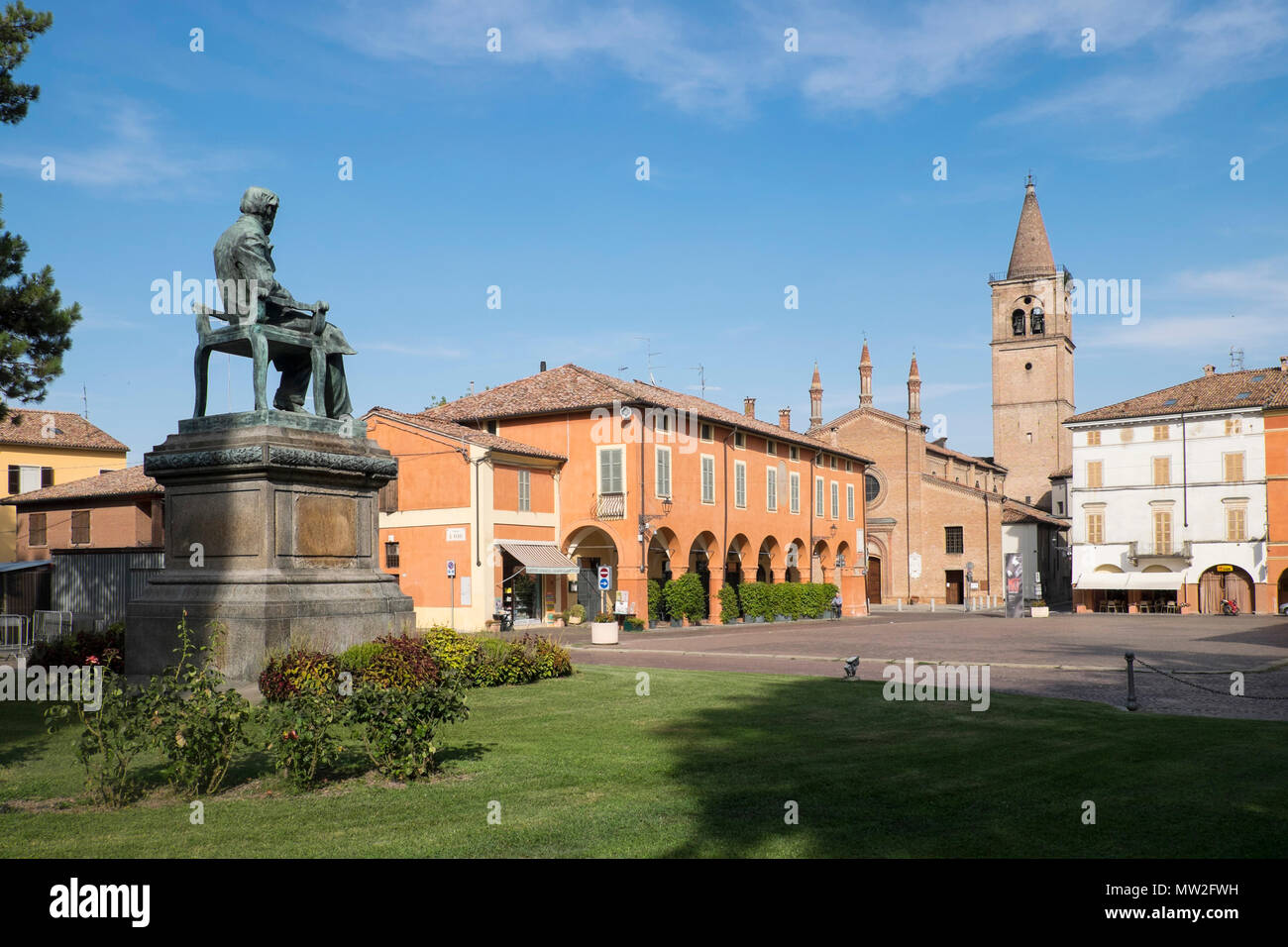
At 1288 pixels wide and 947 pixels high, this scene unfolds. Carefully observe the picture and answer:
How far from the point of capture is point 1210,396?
54938 millimetres

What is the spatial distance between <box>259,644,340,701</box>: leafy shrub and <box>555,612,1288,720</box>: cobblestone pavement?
946 cm

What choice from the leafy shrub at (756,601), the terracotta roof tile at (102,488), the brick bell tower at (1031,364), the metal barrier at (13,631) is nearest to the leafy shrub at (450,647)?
the metal barrier at (13,631)

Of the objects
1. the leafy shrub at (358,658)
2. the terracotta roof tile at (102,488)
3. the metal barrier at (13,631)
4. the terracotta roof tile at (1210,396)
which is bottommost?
the metal barrier at (13,631)

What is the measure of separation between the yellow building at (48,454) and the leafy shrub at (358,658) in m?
46.3

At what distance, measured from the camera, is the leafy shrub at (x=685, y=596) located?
1594 inches

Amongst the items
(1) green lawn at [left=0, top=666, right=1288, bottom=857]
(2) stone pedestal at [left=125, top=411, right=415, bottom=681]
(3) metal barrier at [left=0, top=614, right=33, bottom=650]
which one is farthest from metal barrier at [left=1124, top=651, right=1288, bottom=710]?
(3) metal barrier at [left=0, top=614, right=33, bottom=650]

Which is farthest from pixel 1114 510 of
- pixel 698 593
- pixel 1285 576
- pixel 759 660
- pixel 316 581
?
pixel 316 581

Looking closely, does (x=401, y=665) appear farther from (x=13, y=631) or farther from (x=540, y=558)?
(x=540, y=558)

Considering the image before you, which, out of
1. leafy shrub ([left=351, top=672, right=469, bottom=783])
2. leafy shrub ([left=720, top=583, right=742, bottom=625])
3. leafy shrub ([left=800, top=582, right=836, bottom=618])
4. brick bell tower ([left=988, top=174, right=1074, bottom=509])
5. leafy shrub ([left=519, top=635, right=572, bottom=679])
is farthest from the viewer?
brick bell tower ([left=988, top=174, right=1074, bottom=509])

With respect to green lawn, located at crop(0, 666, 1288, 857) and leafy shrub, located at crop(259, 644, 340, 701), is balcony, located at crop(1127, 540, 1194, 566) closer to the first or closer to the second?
green lawn, located at crop(0, 666, 1288, 857)

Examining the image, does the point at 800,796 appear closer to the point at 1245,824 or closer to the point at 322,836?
the point at 1245,824

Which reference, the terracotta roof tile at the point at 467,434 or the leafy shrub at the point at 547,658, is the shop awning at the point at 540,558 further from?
the leafy shrub at the point at 547,658

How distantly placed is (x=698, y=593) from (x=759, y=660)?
2032cm

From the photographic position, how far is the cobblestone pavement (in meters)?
14.8
